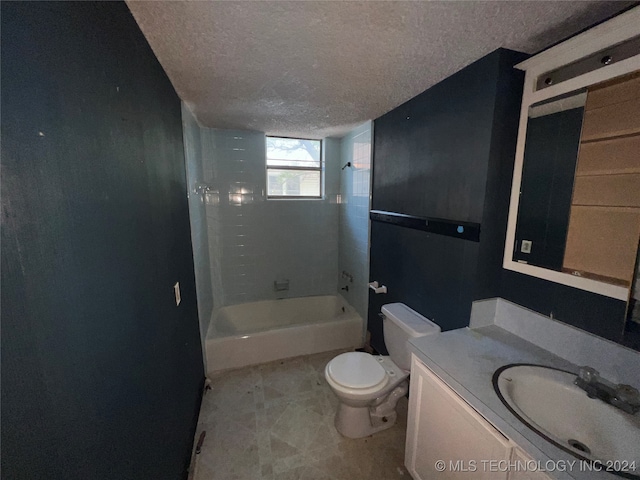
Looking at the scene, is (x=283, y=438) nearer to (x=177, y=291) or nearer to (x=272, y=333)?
(x=272, y=333)

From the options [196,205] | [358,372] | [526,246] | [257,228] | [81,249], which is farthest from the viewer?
[257,228]

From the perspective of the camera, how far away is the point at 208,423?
1.81m

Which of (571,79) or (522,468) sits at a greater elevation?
(571,79)

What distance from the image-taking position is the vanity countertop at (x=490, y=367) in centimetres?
76

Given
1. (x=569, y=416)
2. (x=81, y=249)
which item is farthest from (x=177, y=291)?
(x=569, y=416)

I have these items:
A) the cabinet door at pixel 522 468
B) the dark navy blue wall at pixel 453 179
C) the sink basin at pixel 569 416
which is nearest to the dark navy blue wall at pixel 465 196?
the dark navy blue wall at pixel 453 179

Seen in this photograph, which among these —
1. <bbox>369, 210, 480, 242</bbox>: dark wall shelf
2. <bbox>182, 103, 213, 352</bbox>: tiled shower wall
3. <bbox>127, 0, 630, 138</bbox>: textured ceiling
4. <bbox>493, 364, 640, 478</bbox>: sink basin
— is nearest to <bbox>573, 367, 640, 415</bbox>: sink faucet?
<bbox>493, 364, 640, 478</bbox>: sink basin

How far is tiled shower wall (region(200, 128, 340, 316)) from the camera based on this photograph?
2.77 metres

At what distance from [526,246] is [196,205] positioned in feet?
7.70

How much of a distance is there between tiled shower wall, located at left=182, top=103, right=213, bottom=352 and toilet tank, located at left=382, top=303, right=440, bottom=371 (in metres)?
1.53

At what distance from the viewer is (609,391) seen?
923 mm

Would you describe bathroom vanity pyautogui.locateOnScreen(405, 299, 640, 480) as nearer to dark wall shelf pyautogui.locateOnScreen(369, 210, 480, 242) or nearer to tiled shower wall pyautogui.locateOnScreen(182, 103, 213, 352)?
dark wall shelf pyautogui.locateOnScreen(369, 210, 480, 242)

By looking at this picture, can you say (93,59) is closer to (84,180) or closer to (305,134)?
(84,180)

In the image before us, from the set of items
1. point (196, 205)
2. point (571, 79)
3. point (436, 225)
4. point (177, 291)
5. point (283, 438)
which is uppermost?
point (571, 79)
